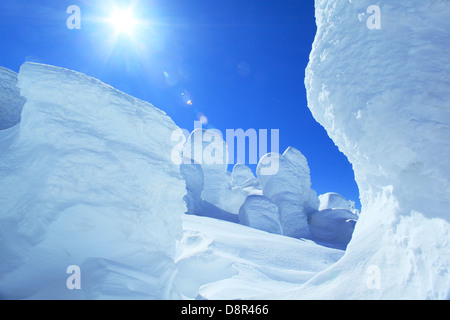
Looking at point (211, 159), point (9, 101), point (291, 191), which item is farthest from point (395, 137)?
point (211, 159)

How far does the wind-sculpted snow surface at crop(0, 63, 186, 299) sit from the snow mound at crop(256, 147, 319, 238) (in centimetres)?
1605

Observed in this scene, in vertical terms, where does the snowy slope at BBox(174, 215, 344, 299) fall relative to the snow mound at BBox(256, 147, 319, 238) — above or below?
below

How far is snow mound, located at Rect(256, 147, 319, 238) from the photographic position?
18797 millimetres

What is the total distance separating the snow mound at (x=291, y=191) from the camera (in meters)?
18.8

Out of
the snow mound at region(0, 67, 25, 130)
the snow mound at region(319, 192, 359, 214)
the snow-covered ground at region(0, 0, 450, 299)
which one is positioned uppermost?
the snow mound at region(319, 192, 359, 214)

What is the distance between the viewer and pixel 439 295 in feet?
6.62

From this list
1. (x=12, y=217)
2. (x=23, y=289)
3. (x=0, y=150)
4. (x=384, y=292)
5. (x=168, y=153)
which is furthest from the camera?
(x=168, y=153)

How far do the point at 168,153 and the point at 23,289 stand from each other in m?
2.79

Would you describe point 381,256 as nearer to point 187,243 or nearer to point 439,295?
point 439,295

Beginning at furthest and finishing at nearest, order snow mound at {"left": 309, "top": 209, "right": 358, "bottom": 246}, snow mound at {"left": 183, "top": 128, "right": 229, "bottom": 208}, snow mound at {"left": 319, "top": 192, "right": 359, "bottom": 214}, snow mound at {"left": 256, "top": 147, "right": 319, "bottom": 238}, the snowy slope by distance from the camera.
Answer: snow mound at {"left": 319, "top": 192, "right": 359, "bottom": 214} → snow mound at {"left": 183, "top": 128, "right": 229, "bottom": 208} → snow mound at {"left": 256, "top": 147, "right": 319, "bottom": 238} → snow mound at {"left": 309, "top": 209, "right": 358, "bottom": 246} → the snowy slope

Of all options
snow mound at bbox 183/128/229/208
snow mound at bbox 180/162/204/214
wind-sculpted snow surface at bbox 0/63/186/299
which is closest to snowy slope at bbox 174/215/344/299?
wind-sculpted snow surface at bbox 0/63/186/299

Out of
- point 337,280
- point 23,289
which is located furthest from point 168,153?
point 337,280

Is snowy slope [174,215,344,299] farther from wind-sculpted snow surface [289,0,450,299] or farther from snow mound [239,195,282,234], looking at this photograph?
snow mound [239,195,282,234]
